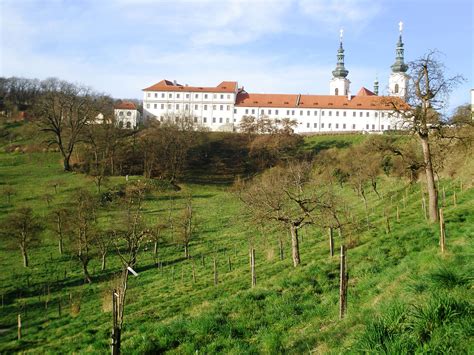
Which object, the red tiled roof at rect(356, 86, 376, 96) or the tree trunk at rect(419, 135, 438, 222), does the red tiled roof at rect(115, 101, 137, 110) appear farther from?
the tree trunk at rect(419, 135, 438, 222)

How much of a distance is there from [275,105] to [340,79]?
2077cm

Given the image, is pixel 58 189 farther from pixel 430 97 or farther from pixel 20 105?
pixel 20 105

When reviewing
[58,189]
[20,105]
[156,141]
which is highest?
[20,105]

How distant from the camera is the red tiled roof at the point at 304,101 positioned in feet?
360

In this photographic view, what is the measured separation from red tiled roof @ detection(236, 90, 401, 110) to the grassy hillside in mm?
71411

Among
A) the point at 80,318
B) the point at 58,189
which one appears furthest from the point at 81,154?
the point at 80,318

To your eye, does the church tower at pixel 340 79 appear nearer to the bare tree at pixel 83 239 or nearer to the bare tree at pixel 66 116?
the bare tree at pixel 66 116

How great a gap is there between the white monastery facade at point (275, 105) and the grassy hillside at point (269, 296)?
70352mm

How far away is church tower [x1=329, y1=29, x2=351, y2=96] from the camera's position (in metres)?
120

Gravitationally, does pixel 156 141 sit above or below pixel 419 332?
above

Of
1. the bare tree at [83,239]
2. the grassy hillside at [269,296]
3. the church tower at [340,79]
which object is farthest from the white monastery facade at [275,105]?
the bare tree at [83,239]

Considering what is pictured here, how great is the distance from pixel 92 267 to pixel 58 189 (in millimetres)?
24332

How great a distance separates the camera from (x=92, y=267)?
1315 inches

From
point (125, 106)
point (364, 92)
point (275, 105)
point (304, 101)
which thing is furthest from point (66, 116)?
point (364, 92)
